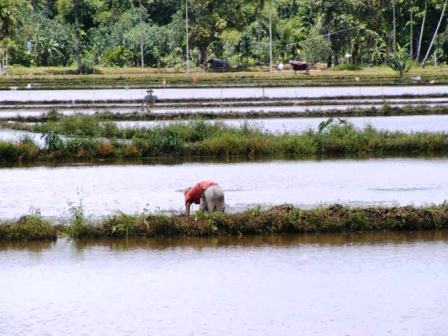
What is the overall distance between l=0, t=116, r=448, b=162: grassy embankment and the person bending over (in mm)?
9027

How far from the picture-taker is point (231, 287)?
10734mm

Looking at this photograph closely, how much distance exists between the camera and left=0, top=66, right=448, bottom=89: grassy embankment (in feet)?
157

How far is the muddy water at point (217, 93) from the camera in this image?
4019 centimetres

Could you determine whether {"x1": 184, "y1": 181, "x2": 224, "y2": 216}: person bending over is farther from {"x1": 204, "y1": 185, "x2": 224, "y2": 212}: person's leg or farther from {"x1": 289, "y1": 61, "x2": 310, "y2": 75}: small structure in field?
{"x1": 289, "y1": 61, "x2": 310, "y2": 75}: small structure in field

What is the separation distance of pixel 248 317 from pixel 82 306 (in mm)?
1631

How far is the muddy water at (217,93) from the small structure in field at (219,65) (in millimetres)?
10978

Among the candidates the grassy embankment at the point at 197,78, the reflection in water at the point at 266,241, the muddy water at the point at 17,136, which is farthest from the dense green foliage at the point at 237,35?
the reflection in water at the point at 266,241

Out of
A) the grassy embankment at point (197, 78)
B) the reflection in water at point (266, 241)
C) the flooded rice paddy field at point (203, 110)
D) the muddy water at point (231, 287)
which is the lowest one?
the muddy water at point (231, 287)

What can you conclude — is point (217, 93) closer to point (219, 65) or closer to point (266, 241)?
point (219, 65)

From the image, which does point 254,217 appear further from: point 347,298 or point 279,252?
point 347,298

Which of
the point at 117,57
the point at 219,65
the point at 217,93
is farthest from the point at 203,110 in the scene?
the point at 117,57

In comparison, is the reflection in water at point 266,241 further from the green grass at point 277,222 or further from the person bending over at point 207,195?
the person bending over at point 207,195

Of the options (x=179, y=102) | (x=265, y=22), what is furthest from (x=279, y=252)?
(x=265, y=22)

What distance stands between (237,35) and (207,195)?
153 ft
